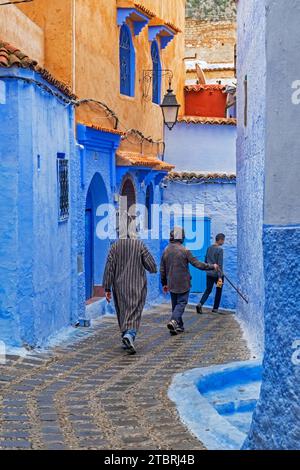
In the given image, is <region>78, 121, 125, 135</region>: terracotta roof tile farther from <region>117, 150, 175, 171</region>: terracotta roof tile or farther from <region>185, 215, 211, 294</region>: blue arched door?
<region>185, 215, 211, 294</region>: blue arched door

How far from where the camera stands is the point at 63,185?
1170 centimetres

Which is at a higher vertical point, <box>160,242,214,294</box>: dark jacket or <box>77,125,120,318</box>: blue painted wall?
<box>77,125,120,318</box>: blue painted wall

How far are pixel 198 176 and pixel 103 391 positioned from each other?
13.0m

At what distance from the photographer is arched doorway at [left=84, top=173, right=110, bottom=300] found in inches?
575

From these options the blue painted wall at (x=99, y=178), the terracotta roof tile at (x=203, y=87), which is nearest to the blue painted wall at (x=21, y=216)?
the blue painted wall at (x=99, y=178)

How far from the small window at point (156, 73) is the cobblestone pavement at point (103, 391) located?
8.22 meters

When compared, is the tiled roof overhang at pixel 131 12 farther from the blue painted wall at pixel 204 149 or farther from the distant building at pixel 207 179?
the blue painted wall at pixel 204 149

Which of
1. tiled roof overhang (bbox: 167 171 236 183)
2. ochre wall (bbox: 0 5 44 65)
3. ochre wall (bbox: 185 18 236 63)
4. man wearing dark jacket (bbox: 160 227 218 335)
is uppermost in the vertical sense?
→ ochre wall (bbox: 185 18 236 63)

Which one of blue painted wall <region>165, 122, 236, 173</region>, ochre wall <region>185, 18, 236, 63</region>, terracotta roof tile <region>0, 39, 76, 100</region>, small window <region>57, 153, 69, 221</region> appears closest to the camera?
terracotta roof tile <region>0, 39, 76, 100</region>

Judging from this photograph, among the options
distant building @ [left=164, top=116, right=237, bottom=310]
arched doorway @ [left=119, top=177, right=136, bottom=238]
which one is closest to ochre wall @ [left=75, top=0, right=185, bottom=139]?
distant building @ [left=164, top=116, right=237, bottom=310]

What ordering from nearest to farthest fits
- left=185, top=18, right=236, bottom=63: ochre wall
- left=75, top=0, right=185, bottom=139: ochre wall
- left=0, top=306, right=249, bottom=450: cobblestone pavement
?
left=0, top=306, right=249, bottom=450: cobblestone pavement → left=75, top=0, right=185, bottom=139: ochre wall → left=185, top=18, right=236, bottom=63: ochre wall

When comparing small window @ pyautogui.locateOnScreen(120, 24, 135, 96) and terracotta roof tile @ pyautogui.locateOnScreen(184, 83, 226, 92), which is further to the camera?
terracotta roof tile @ pyautogui.locateOnScreen(184, 83, 226, 92)

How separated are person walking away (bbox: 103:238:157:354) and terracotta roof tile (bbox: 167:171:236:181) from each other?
10202mm
